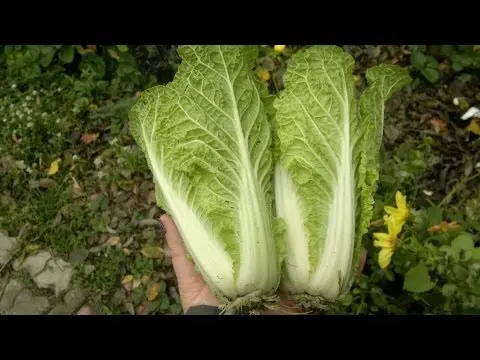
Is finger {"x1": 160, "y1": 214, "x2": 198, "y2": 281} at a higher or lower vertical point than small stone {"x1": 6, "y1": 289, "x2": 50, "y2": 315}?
higher

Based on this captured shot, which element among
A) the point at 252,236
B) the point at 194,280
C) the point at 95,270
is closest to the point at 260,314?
the point at 252,236

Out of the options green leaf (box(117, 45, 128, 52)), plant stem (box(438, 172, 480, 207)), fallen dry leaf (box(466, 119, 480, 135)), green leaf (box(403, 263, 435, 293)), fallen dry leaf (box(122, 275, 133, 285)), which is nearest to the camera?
green leaf (box(403, 263, 435, 293))

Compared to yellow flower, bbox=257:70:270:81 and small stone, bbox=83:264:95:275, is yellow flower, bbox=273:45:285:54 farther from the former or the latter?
small stone, bbox=83:264:95:275

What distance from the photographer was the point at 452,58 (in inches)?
172

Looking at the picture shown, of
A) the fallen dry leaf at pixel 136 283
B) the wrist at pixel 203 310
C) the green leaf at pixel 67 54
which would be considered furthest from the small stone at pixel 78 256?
the green leaf at pixel 67 54

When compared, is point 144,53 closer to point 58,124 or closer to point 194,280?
point 58,124

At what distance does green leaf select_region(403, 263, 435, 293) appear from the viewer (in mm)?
3195

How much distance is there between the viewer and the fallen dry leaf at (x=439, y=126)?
4.30 metres

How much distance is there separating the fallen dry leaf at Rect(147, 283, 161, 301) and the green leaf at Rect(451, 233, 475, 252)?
2.21m

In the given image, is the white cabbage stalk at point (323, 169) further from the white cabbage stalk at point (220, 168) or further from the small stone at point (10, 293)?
the small stone at point (10, 293)

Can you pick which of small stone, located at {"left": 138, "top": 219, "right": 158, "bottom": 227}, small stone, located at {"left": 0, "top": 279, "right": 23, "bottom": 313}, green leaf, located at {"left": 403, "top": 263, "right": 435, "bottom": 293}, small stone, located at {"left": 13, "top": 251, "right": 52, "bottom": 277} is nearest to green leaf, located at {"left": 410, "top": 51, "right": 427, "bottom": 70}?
green leaf, located at {"left": 403, "top": 263, "right": 435, "bottom": 293}

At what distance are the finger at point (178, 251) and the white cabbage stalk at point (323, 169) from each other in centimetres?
81

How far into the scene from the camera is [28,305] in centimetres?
409

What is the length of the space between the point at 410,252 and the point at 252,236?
117 centimetres
